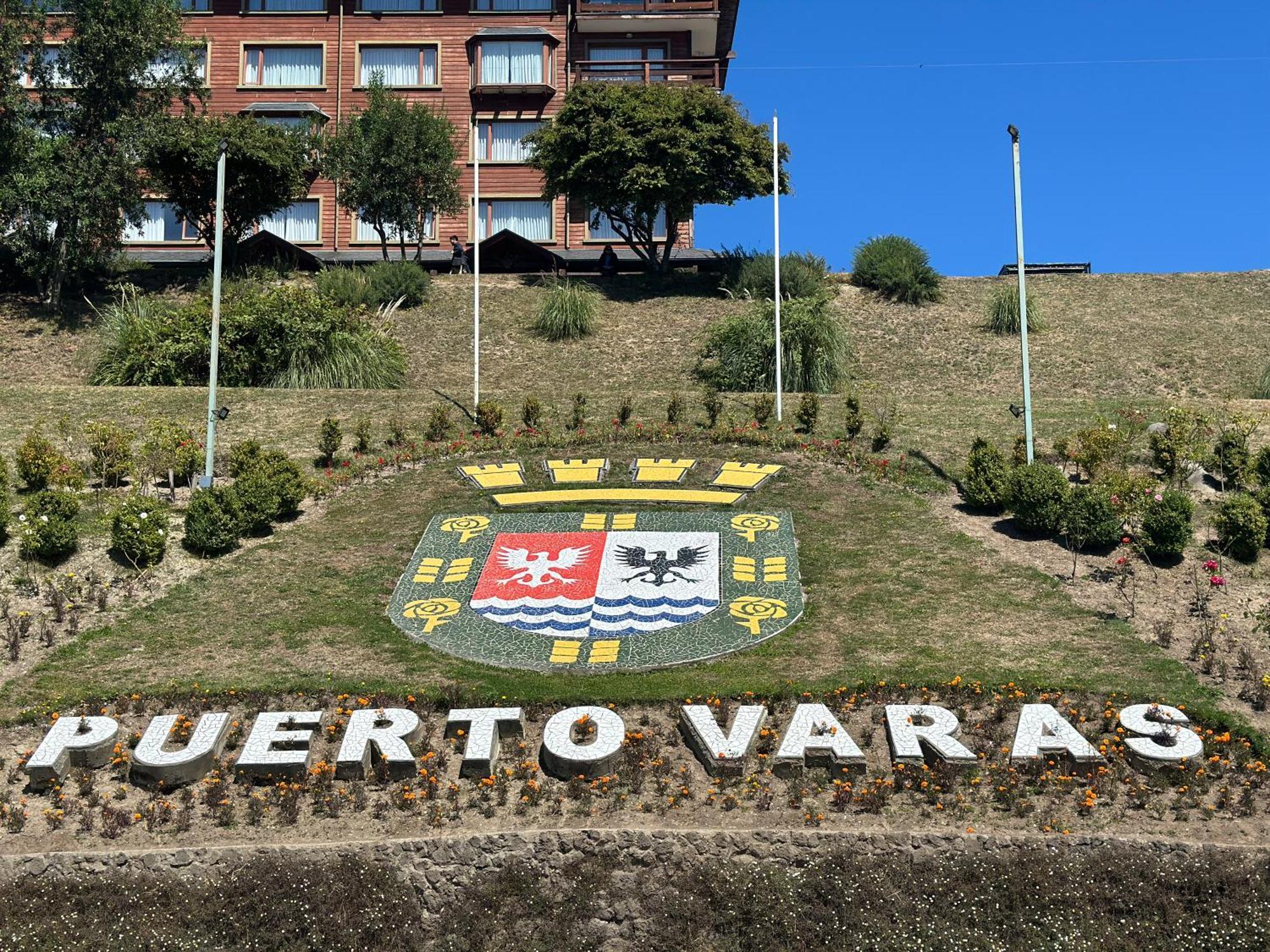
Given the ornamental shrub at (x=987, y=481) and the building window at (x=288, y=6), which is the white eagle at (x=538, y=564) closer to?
the ornamental shrub at (x=987, y=481)

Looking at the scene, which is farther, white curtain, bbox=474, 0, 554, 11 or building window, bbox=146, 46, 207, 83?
white curtain, bbox=474, 0, 554, 11

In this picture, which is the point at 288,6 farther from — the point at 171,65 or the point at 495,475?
the point at 495,475

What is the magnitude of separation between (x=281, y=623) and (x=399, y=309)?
79.5ft

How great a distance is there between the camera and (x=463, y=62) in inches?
2309

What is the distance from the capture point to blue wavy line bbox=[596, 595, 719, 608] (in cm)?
2303

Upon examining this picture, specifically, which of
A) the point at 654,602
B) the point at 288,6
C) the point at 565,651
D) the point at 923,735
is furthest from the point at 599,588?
the point at 288,6

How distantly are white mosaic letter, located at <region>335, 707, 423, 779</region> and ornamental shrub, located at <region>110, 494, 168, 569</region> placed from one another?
7153 mm

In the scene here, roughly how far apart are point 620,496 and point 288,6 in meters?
39.3

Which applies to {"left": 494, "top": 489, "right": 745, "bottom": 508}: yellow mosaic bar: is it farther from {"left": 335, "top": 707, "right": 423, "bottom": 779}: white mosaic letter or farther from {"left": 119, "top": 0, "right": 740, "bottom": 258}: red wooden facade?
{"left": 119, "top": 0, "right": 740, "bottom": 258}: red wooden facade

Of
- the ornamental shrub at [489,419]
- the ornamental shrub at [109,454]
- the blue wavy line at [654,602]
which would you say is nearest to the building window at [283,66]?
the ornamental shrub at [489,419]

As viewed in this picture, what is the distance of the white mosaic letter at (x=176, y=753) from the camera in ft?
58.5

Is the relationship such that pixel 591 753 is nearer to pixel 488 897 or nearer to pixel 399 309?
pixel 488 897

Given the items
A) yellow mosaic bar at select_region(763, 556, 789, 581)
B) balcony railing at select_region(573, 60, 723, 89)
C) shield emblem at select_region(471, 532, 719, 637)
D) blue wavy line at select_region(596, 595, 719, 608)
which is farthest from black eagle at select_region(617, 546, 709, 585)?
balcony railing at select_region(573, 60, 723, 89)

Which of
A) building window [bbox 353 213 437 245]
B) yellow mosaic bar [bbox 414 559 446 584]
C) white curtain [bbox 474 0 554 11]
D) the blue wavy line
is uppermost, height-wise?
white curtain [bbox 474 0 554 11]
